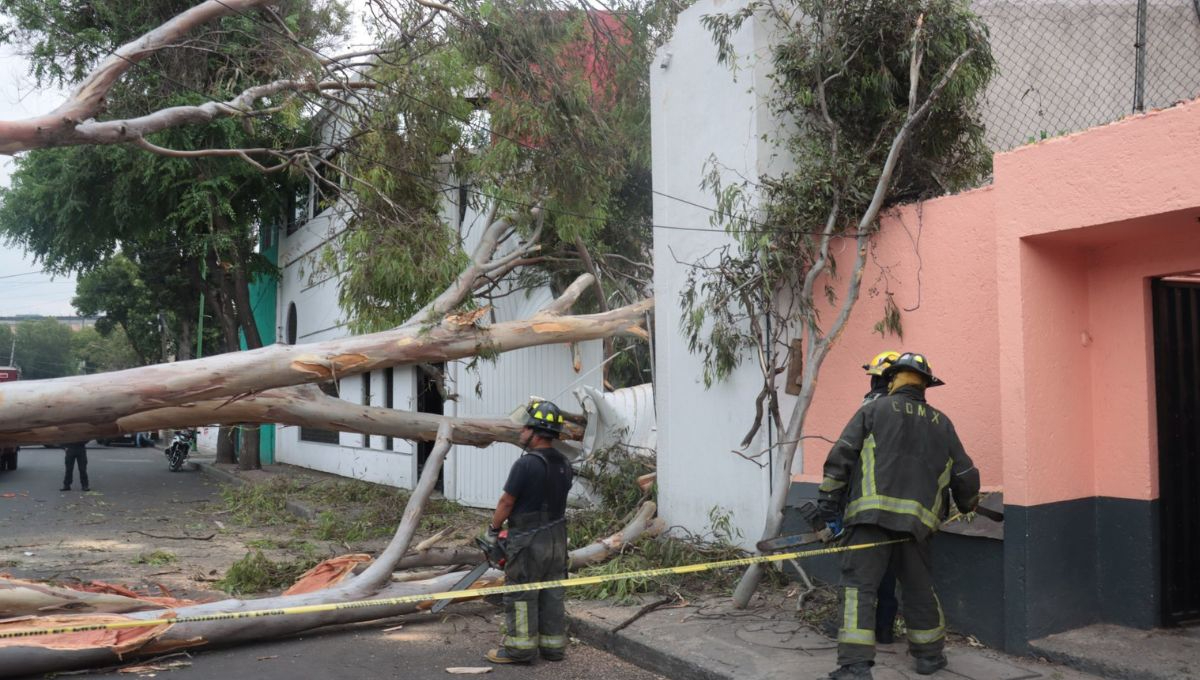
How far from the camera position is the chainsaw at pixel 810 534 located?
17.4ft

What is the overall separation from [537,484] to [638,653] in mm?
1267

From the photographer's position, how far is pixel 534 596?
6.17 meters

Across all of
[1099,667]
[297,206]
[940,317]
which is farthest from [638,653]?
[297,206]

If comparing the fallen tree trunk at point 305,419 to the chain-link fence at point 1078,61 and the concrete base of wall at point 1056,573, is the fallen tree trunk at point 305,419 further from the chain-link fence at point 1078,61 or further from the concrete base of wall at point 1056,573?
the chain-link fence at point 1078,61

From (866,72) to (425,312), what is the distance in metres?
4.80

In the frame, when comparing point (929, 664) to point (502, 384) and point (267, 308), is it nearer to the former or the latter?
point (502, 384)

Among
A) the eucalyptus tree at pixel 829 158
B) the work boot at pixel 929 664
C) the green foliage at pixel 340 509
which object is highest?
the eucalyptus tree at pixel 829 158

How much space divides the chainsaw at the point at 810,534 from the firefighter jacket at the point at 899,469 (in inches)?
2.6

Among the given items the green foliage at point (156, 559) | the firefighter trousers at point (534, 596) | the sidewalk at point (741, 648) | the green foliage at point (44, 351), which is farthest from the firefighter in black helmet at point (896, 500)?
the green foliage at point (44, 351)

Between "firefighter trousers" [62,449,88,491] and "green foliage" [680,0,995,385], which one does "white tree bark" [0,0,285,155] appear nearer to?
"green foliage" [680,0,995,385]

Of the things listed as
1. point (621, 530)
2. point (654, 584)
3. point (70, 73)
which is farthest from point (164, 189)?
point (654, 584)

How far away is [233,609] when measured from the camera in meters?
6.48

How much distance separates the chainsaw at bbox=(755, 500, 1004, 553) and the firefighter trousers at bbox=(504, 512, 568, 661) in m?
1.36

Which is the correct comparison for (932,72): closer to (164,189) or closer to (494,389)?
(494,389)
